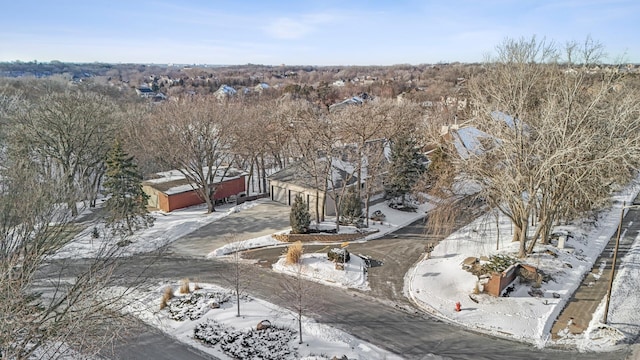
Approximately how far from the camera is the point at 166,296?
17.6 metres

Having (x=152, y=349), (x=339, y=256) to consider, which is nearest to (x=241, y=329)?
(x=152, y=349)

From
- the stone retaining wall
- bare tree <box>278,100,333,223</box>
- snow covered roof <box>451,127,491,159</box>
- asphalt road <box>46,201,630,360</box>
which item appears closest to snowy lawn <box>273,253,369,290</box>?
asphalt road <box>46,201,630,360</box>

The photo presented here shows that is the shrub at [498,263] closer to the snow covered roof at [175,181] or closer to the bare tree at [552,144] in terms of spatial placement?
the bare tree at [552,144]

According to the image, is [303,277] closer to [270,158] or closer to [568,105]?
[568,105]

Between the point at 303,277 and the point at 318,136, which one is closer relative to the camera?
the point at 303,277

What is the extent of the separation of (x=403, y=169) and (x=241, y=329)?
1827 cm

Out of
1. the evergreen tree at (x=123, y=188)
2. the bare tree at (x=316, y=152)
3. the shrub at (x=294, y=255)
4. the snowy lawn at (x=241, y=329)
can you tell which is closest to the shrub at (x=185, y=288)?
the snowy lawn at (x=241, y=329)

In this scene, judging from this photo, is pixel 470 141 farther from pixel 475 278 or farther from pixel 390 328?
pixel 390 328

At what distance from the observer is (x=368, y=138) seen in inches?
1045

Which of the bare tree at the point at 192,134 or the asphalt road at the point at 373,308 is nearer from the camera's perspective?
the asphalt road at the point at 373,308

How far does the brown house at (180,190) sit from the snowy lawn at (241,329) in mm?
13713

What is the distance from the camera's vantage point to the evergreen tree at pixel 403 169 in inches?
1178

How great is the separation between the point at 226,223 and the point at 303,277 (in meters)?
10.0

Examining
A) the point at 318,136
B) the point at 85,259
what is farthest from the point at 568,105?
the point at 85,259
